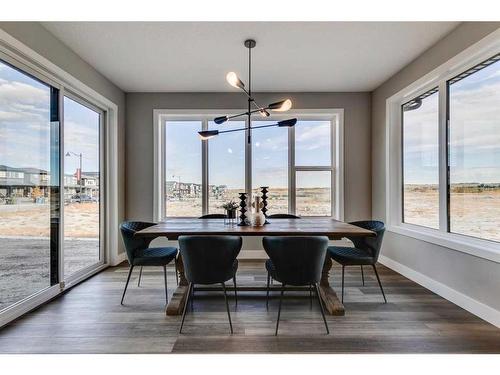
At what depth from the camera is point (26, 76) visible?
2412 mm

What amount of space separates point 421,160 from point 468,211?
0.92 m

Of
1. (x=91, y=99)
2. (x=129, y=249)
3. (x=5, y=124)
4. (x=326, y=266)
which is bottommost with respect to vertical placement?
(x=326, y=266)

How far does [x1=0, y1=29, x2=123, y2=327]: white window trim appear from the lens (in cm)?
221

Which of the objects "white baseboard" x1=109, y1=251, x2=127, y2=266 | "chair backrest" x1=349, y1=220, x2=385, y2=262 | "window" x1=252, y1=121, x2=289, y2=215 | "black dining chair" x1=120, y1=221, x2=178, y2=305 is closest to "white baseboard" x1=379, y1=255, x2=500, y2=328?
"chair backrest" x1=349, y1=220, x2=385, y2=262

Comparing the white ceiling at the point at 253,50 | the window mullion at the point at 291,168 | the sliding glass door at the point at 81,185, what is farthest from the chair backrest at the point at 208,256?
the window mullion at the point at 291,168

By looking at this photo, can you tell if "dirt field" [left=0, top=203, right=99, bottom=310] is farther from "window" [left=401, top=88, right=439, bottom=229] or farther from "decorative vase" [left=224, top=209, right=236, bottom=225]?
"window" [left=401, top=88, right=439, bottom=229]

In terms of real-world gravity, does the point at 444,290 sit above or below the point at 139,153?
below

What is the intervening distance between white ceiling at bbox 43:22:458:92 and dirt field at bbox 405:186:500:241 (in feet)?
5.31

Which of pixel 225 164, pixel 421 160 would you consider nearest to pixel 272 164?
pixel 225 164

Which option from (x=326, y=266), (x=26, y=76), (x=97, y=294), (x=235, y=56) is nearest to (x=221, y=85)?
(x=235, y=56)

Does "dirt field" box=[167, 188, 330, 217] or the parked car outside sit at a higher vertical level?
the parked car outside

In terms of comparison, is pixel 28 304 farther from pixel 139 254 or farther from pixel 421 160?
pixel 421 160

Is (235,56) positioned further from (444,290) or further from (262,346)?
(444,290)
